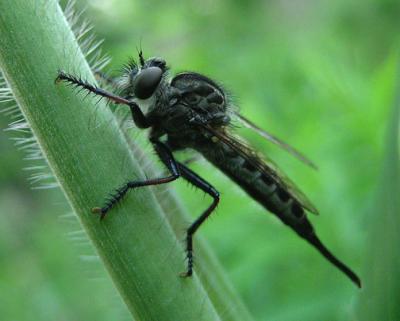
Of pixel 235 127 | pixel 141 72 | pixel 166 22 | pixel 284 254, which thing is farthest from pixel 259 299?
pixel 166 22

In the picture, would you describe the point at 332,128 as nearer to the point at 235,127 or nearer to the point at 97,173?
the point at 235,127

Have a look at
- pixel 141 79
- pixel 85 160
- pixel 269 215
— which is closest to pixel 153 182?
pixel 85 160

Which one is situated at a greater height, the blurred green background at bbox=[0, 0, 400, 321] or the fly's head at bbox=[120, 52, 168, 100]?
the fly's head at bbox=[120, 52, 168, 100]

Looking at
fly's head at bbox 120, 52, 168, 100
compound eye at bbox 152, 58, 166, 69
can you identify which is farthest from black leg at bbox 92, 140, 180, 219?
compound eye at bbox 152, 58, 166, 69

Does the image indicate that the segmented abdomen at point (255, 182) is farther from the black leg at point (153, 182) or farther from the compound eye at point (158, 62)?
the compound eye at point (158, 62)

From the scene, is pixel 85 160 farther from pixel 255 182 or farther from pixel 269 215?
pixel 269 215

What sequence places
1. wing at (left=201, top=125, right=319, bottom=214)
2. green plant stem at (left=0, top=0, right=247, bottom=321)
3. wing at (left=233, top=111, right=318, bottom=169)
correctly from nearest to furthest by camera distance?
1. green plant stem at (left=0, top=0, right=247, bottom=321)
2. wing at (left=201, top=125, right=319, bottom=214)
3. wing at (left=233, top=111, right=318, bottom=169)

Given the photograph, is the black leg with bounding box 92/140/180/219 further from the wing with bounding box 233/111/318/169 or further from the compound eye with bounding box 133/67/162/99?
the wing with bounding box 233/111/318/169

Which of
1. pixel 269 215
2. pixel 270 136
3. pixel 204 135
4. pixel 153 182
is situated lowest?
pixel 269 215
